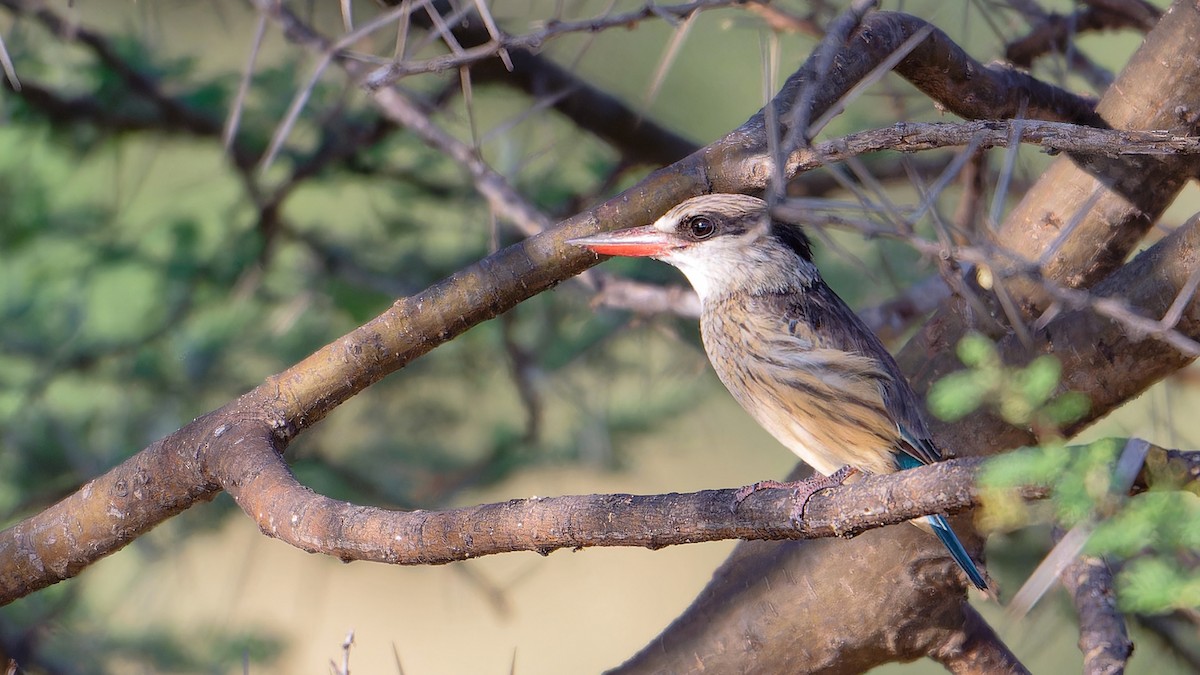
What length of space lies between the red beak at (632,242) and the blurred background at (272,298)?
1.76 ft

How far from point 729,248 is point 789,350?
356 mm

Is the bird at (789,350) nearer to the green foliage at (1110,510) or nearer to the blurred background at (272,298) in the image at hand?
the blurred background at (272,298)

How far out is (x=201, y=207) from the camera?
13.3ft

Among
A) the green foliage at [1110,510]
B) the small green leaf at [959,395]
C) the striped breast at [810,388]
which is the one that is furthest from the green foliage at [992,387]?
the striped breast at [810,388]

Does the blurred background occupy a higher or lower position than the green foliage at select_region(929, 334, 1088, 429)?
higher

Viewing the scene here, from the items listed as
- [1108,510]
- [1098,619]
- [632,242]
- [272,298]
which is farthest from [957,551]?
[272,298]

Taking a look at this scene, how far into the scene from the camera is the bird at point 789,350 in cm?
250

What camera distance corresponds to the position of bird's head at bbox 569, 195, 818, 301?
2.75 metres

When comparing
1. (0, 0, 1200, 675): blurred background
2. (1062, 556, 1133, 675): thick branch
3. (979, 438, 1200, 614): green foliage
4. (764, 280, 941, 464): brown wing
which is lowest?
(1062, 556, 1133, 675): thick branch

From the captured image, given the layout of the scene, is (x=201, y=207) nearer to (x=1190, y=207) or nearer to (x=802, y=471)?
(x=802, y=471)

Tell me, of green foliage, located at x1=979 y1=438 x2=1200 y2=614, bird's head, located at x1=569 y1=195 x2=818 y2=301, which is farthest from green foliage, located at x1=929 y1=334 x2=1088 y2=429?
bird's head, located at x1=569 y1=195 x2=818 y2=301

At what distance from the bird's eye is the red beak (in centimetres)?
5

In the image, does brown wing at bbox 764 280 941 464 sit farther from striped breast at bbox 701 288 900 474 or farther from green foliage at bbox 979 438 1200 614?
green foliage at bbox 979 438 1200 614

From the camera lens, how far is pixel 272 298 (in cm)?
380
